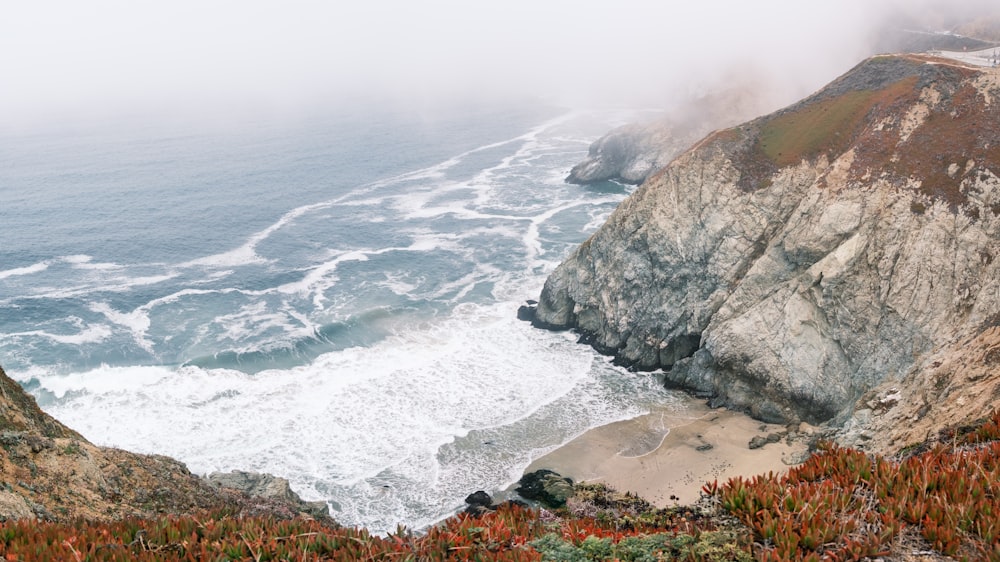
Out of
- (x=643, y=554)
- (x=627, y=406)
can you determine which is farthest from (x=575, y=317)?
(x=643, y=554)

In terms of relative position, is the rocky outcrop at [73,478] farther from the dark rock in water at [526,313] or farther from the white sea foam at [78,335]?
the white sea foam at [78,335]

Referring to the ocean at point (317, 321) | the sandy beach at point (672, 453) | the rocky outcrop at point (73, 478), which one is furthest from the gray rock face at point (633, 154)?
the rocky outcrop at point (73, 478)

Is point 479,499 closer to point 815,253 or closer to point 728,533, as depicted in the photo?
point 815,253

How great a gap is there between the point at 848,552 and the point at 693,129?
10618cm

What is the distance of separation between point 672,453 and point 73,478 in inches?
1185

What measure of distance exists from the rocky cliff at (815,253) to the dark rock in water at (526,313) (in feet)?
3.37

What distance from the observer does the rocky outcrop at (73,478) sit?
1590cm

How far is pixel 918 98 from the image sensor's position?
4669 cm

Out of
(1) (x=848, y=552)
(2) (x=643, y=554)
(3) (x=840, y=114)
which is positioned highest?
(3) (x=840, y=114)

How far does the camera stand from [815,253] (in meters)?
42.3

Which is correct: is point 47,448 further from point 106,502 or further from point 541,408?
point 541,408

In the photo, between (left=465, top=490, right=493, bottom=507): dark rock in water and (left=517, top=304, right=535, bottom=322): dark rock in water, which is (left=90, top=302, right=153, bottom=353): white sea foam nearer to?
(left=517, top=304, right=535, bottom=322): dark rock in water

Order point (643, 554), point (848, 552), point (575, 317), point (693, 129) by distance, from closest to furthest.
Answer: point (848, 552) < point (643, 554) < point (575, 317) < point (693, 129)

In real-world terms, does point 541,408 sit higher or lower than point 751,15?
lower
